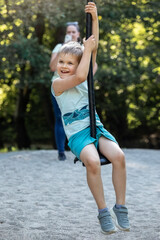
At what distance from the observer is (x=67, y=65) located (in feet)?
10.3

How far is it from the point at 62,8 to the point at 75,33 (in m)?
4.42

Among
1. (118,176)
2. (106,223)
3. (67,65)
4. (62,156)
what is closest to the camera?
(106,223)

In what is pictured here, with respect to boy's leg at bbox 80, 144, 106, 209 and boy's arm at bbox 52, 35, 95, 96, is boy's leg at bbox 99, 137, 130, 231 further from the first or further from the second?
boy's arm at bbox 52, 35, 95, 96

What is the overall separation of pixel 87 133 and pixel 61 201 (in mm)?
1586

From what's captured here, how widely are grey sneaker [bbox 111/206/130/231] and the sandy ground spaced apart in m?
0.32

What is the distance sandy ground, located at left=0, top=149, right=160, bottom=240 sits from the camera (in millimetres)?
3322

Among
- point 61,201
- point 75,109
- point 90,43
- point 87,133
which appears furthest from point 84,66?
point 61,201

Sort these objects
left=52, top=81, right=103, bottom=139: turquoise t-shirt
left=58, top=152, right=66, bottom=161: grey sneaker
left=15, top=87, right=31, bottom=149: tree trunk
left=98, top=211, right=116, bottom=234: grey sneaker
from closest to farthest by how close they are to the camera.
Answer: left=98, top=211, right=116, bottom=234: grey sneaker → left=52, top=81, right=103, bottom=139: turquoise t-shirt → left=58, top=152, right=66, bottom=161: grey sneaker → left=15, top=87, right=31, bottom=149: tree trunk

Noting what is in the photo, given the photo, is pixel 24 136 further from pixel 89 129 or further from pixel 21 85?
pixel 89 129

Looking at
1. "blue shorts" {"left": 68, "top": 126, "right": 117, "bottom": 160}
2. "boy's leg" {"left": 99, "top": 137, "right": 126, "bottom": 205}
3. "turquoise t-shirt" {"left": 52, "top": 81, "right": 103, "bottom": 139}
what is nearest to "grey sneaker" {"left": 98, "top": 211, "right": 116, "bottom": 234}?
"boy's leg" {"left": 99, "top": 137, "right": 126, "bottom": 205}

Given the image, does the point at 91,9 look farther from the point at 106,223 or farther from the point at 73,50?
the point at 106,223

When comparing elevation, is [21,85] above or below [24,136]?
above

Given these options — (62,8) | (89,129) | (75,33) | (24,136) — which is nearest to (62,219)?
(89,129)

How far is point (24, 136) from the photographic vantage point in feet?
52.9
